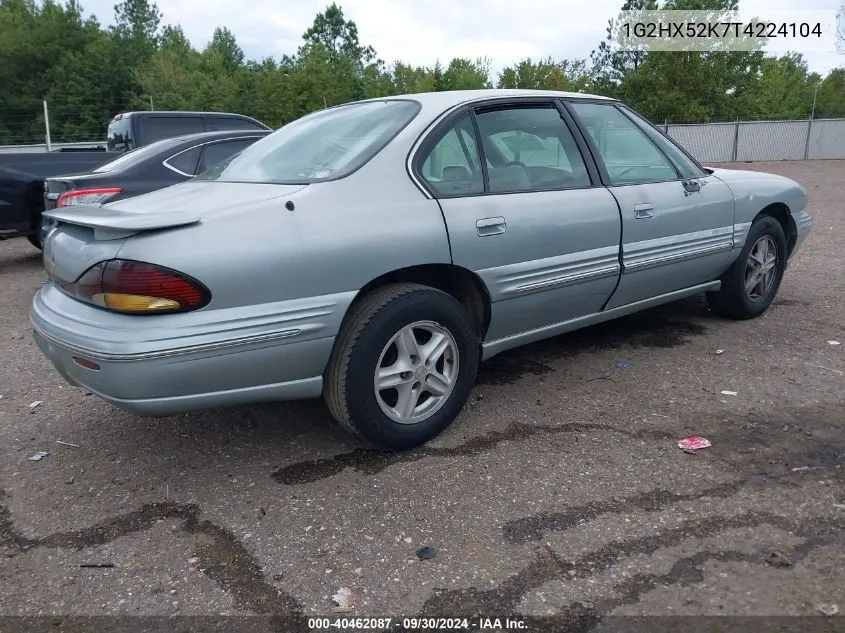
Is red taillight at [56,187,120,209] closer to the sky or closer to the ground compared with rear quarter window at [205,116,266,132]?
closer to the ground

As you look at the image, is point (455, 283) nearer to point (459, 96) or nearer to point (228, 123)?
point (459, 96)

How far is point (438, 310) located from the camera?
3.02 m

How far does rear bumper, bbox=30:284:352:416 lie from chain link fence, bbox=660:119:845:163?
1095 inches

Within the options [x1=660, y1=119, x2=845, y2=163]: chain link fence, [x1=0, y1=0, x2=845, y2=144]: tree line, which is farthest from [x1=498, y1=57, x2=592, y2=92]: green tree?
[x1=660, y1=119, x2=845, y2=163]: chain link fence

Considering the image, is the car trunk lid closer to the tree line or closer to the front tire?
the front tire

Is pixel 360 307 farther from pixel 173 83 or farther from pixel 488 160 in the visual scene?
pixel 173 83

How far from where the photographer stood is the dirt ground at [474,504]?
2.17 m

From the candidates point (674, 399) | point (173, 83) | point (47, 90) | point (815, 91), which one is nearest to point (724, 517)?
point (674, 399)

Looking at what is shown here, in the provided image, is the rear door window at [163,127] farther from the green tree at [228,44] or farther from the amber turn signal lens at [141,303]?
the green tree at [228,44]

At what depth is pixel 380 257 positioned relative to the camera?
9.32ft

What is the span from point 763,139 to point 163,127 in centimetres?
2619

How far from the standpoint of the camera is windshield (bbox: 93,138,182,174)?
6.26m

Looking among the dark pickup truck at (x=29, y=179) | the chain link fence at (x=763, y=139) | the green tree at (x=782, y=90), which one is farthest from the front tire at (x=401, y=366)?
the green tree at (x=782, y=90)

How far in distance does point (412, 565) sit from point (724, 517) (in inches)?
46.4
